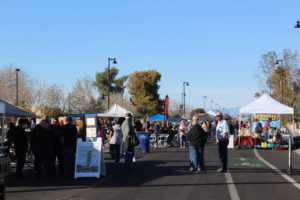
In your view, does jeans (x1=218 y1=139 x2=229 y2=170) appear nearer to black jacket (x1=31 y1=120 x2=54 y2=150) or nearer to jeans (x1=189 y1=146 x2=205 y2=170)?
jeans (x1=189 y1=146 x2=205 y2=170)

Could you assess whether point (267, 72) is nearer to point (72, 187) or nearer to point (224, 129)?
point (224, 129)

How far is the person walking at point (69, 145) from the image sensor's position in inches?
533

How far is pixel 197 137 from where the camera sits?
14.5 metres

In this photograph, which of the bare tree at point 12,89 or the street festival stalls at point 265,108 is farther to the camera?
the bare tree at point 12,89

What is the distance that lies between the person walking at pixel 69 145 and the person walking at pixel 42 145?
1.33 feet

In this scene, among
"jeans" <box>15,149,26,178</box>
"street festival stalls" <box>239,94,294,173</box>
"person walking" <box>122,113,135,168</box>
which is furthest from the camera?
"street festival stalls" <box>239,94,294,173</box>

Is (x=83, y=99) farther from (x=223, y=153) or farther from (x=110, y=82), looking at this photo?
(x=223, y=153)

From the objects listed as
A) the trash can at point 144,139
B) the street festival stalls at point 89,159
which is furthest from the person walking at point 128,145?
the trash can at point 144,139

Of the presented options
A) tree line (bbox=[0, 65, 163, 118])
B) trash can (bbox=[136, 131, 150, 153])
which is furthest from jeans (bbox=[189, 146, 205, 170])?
tree line (bbox=[0, 65, 163, 118])

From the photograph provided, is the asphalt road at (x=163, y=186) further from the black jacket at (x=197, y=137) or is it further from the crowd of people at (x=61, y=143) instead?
the black jacket at (x=197, y=137)

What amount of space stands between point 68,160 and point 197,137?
393 cm

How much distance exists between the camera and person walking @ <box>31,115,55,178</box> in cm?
1323

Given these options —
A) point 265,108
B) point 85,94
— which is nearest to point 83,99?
point 85,94

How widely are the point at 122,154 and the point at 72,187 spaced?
765cm
